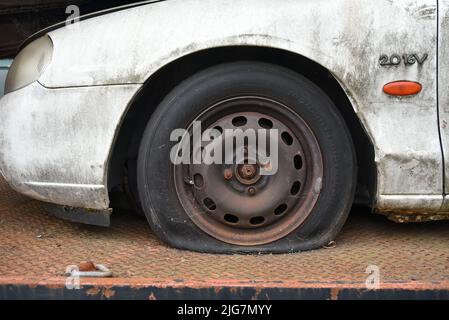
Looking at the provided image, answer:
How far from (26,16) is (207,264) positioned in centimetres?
212

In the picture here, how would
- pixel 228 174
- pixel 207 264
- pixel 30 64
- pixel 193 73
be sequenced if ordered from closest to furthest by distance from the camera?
pixel 207 264 < pixel 228 174 < pixel 193 73 < pixel 30 64

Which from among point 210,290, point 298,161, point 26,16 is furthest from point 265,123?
point 26,16

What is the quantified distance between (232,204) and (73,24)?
1120 mm

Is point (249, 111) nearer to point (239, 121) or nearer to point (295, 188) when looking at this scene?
point (239, 121)

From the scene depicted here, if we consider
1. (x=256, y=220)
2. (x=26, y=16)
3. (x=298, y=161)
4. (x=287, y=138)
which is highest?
(x=26, y=16)

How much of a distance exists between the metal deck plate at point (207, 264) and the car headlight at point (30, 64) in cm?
72

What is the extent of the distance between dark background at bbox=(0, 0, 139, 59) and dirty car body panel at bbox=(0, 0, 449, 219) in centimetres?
74

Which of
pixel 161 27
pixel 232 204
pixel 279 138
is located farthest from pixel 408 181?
pixel 161 27

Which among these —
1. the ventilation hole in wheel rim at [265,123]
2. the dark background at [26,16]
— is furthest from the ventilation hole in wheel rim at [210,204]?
the dark background at [26,16]

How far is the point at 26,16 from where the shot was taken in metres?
3.84

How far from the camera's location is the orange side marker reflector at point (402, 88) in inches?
105

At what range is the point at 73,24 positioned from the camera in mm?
2928

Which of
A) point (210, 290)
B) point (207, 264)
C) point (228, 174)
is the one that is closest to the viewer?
point (210, 290)

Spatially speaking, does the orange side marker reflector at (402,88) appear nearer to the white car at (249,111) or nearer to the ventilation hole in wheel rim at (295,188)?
the white car at (249,111)
